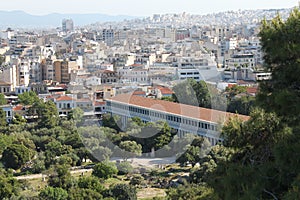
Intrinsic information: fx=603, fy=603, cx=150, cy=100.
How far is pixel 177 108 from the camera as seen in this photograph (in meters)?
13.1

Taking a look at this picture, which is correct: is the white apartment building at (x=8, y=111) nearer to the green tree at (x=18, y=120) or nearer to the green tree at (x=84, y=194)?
the green tree at (x=18, y=120)

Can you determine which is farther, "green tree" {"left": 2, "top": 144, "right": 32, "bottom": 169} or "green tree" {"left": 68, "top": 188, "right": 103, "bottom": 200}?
"green tree" {"left": 2, "top": 144, "right": 32, "bottom": 169}

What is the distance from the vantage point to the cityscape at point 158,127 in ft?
10.7

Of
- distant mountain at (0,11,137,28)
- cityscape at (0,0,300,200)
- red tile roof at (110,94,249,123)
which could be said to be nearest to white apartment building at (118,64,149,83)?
cityscape at (0,0,300,200)

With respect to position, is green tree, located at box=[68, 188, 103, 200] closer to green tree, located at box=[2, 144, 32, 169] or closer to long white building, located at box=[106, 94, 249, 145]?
green tree, located at box=[2, 144, 32, 169]

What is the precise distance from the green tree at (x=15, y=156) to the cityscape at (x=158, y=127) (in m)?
0.02

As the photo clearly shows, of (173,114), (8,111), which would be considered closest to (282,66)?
(173,114)

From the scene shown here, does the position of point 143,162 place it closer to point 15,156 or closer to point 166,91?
point 15,156

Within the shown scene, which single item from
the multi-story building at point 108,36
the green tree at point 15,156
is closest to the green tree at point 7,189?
the green tree at point 15,156

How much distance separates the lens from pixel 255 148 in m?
3.60

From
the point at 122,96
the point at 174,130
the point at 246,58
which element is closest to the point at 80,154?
the point at 174,130

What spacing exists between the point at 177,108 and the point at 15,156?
3.99 m

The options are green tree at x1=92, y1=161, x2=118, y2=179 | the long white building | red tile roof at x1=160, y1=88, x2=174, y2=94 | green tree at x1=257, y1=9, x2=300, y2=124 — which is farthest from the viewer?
red tile roof at x1=160, y1=88, x2=174, y2=94

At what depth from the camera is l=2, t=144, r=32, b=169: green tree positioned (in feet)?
34.5
